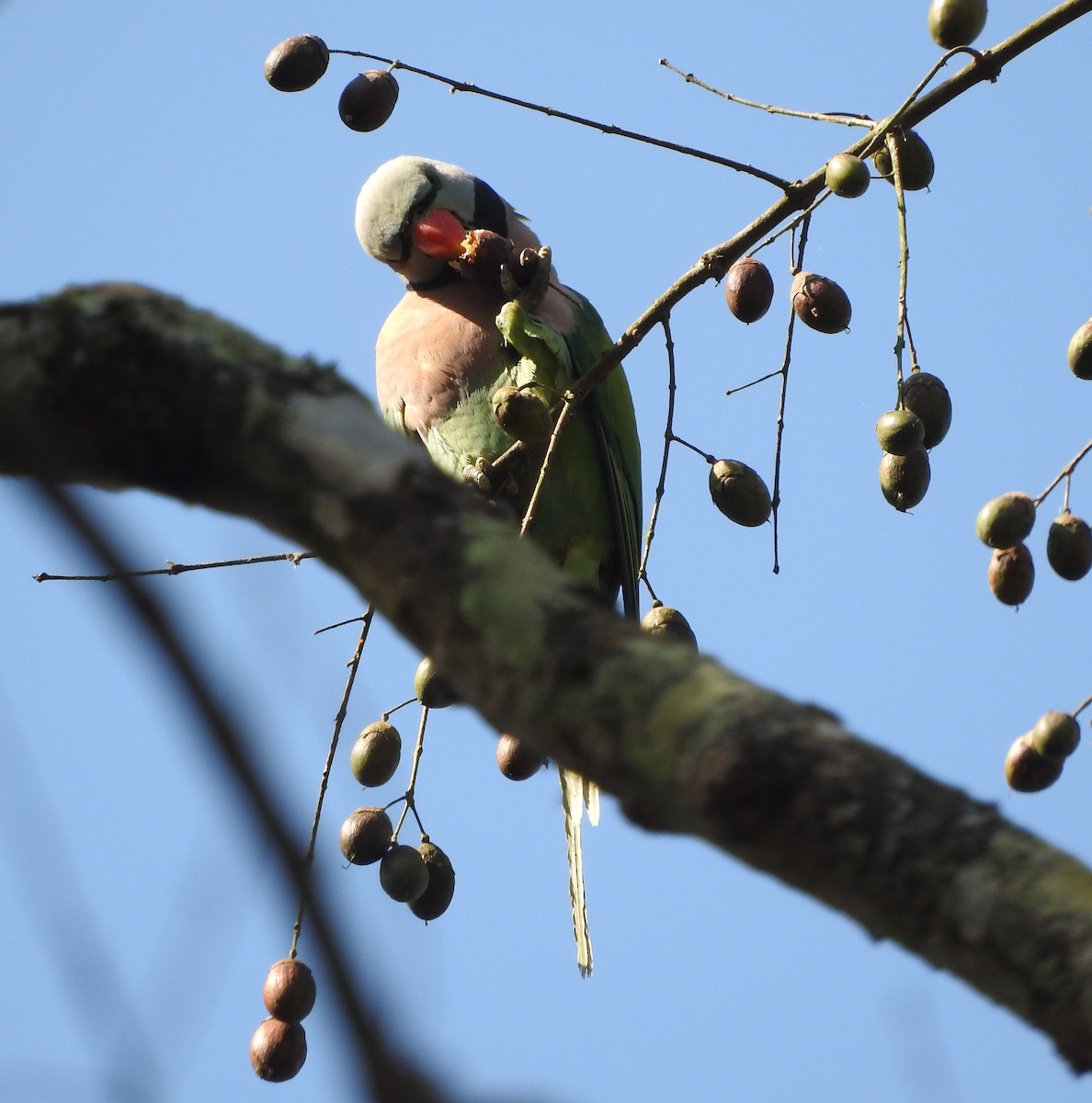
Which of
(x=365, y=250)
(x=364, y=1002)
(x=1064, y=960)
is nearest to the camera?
(x=364, y=1002)

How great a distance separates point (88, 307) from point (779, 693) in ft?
2.01

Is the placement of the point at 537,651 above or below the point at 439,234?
above

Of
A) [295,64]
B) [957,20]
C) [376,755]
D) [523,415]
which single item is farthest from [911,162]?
[376,755]

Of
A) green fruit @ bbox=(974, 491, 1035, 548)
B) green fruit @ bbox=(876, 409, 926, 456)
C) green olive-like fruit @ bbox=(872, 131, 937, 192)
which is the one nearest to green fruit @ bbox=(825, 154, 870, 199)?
green olive-like fruit @ bbox=(872, 131, 937, 192)

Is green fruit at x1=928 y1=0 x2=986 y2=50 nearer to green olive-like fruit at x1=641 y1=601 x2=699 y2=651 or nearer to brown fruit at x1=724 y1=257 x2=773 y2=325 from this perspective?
brown fruit at x1=724 y1=257 x2=773 y2=325

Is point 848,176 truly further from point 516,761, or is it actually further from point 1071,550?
point 516,761

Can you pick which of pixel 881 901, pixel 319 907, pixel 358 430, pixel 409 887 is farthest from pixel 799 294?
pixel 319 907

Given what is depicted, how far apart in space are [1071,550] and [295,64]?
63.7 inches

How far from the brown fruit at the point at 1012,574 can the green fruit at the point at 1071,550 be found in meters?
0.04

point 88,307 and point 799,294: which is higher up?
point 799,294

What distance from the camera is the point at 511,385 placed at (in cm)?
321

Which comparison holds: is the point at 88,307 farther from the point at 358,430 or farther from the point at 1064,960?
the point at 1064,960

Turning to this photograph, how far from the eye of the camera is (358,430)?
103 cm

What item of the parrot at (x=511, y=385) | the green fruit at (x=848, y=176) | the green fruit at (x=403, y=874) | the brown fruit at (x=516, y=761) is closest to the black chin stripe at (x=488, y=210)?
the parrot at (x=511, y=385)
